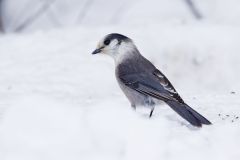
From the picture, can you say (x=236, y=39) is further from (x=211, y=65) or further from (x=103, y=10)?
(x=103, y=10)

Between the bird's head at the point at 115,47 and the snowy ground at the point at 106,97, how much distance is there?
1.36ft

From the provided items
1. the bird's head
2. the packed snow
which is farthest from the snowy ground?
the bird's head

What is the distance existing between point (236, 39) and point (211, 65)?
438 mm

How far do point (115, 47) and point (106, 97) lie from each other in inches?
21.8

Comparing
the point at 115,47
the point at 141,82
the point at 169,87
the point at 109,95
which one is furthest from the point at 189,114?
the point at 109,95

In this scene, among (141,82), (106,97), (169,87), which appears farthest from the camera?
(106,97)

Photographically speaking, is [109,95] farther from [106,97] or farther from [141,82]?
[141,82]

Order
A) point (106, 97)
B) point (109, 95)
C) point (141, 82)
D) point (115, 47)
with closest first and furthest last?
point (141, 82) → point (115, 47) → point (106, 97) → point (109, 95)

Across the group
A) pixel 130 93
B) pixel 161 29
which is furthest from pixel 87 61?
pixel 130 93

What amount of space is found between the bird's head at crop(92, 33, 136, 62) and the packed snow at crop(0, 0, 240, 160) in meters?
0.41

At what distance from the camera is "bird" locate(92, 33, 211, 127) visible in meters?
5.86

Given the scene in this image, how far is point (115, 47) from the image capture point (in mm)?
6777

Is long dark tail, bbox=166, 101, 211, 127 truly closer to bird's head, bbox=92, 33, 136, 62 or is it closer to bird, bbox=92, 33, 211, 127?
bird, bbox=92, 33, 211, 127

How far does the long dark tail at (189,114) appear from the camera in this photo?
567cm
